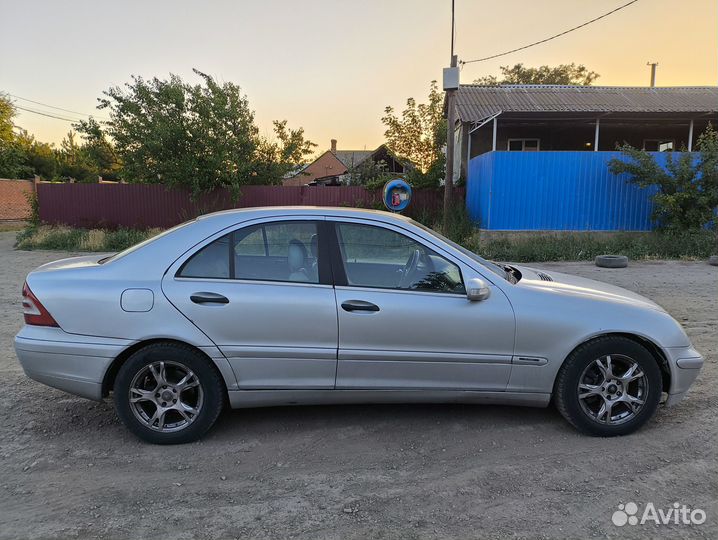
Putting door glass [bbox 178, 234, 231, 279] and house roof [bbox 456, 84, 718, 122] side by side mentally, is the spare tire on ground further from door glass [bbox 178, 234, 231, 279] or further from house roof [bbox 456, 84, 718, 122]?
door glass [bbox 178, 234, 231, 279]

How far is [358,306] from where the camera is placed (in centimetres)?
331

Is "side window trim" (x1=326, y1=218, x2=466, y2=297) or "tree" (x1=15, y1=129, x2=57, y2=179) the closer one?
"side window trim" (x1=326, y1=218, x2=466, y2=297)

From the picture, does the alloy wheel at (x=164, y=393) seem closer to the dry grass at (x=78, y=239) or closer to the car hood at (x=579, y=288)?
the car hood at (x=579, y=288)

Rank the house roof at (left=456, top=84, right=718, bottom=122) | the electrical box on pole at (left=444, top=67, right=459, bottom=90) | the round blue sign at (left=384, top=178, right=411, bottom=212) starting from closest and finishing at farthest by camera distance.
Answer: the electrical box on pole at (left=444, top=67, right=459, bottom=90) < the round blue sign at (left=384, top=178, right=411, bottom=212) < the house roof at (left=456, top=84, right=718, bottom=122)

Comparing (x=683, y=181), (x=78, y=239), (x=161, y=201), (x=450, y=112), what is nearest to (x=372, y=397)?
(x=450, y=112)

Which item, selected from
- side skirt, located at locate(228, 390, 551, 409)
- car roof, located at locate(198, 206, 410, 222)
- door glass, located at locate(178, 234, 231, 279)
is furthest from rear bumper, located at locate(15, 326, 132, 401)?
car roof, located at locate(198, 206, 410, 222)

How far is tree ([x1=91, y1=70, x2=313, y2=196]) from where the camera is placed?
53.7 feet

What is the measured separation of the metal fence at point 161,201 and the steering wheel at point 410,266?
1350cm

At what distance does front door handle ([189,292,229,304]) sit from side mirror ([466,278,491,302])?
1.56 meters

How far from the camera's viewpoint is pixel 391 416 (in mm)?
3848

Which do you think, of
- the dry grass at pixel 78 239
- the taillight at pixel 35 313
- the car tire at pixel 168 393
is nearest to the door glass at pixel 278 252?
the car tire at pixel 168 393

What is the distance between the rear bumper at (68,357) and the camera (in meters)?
3.29

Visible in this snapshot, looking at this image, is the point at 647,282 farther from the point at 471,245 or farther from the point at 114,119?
the point at 114,119

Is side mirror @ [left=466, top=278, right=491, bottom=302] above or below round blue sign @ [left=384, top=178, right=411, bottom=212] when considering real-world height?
below
